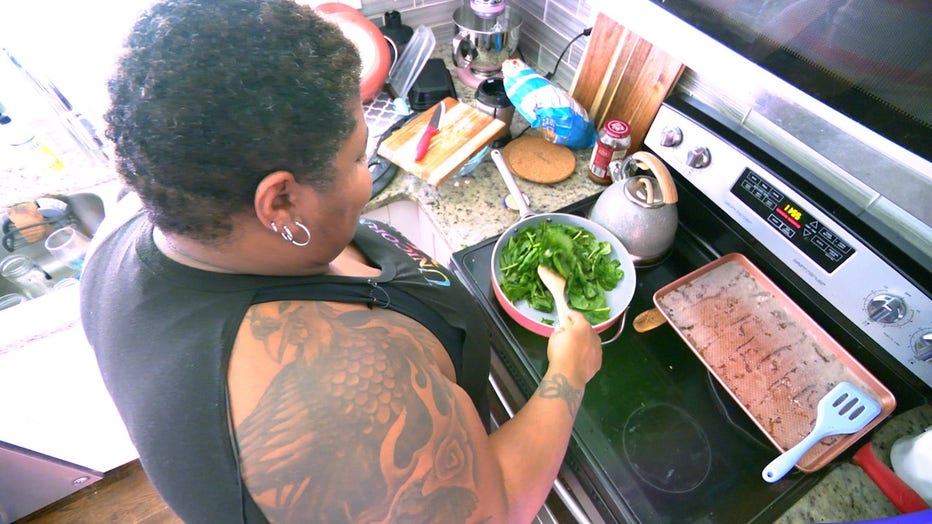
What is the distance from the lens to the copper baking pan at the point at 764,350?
712 millimetres

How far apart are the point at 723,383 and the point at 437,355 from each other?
46cm

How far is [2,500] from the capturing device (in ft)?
4.39

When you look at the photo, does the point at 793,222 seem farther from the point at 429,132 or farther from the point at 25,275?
the point at 25,275

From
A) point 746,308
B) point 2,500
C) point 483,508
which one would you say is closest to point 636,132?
point 746,308

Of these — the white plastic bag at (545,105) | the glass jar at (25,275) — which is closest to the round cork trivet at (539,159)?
the white plastic bag at (545,105)

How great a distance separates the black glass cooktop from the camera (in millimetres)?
676

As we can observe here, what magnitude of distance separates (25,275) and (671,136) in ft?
4.57

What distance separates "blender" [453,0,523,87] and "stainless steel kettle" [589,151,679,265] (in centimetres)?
60

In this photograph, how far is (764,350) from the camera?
783 millimetres

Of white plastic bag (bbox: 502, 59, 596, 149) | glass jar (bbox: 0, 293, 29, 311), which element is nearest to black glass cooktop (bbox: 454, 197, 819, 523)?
white plastic bag (bbox: 502, 59, 596, 149)

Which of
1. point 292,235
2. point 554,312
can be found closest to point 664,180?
point 554,312

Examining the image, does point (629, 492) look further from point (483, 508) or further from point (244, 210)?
point (244, 210)

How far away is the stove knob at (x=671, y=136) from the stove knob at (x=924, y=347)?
453 millimetres

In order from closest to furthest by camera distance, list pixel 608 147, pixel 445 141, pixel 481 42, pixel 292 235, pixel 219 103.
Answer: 1. pixel 219 103
2. pixel 292 235
3. pixel 608 147
4. pixel 445 141
5. pixel 481 42
